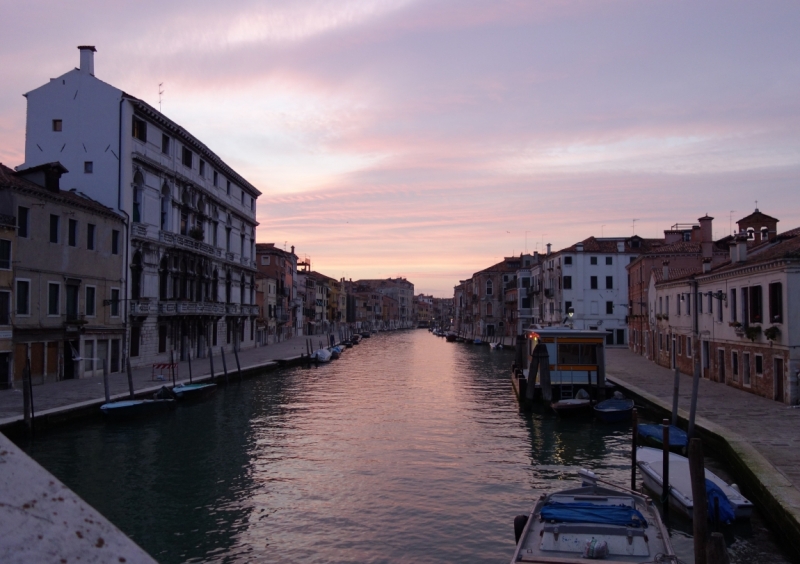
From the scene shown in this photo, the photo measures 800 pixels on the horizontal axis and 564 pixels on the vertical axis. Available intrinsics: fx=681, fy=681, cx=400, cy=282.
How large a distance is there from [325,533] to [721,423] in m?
11.4

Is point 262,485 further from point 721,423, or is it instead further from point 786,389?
point 786,389

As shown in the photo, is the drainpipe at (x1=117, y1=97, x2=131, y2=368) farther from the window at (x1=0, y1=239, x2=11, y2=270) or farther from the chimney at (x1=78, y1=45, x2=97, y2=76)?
the window at (x1=0, y1=239, x2=11, y2=270)

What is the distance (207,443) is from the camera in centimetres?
1923

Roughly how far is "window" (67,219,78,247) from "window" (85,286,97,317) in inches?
85.7

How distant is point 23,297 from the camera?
2494 cm

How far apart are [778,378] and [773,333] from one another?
1462 mm

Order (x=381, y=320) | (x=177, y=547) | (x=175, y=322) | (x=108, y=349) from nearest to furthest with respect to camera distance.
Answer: (x=177, y=547) → (x=108, y=349) → (x=175, y=322) → (x=381, y=320)

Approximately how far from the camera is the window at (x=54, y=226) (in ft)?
86.9

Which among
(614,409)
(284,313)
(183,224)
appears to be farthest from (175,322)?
(284,313)

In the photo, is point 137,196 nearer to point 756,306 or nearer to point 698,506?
point 756,306

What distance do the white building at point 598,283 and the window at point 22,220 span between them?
146 feet

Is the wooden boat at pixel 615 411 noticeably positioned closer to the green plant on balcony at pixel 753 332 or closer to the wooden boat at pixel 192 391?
the green plant on balcony at pixel 753 332

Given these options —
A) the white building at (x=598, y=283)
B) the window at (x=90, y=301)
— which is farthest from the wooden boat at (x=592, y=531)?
the white building at (x=598, y=283)

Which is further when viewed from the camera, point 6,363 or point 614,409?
point 6,363
